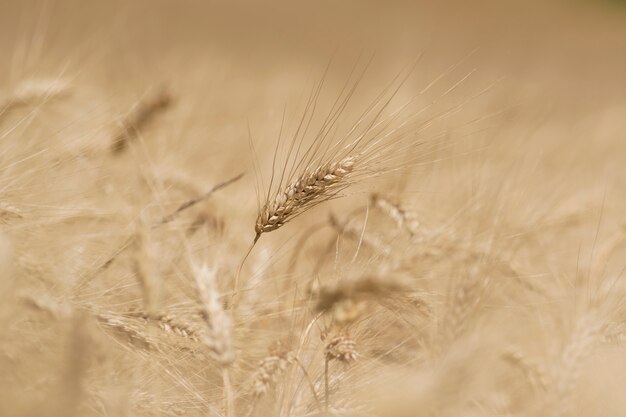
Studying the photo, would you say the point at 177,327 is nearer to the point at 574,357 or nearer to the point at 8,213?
the point at 8,213

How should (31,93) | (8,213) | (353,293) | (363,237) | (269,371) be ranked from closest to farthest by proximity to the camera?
(353,293) → (269,371) → (8,213) → (363,237) → (31,93)

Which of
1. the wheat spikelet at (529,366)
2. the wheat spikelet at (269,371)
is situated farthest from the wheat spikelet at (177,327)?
the wheat spikelet at (529,366)

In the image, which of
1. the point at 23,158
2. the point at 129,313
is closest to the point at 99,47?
the point at 23,158

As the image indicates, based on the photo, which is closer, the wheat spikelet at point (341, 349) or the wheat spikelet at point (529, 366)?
the wheat spikelet at point (341, 349)

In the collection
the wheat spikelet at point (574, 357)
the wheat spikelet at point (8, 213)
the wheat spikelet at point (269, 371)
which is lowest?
the wheat spikelet at point (574, 357)

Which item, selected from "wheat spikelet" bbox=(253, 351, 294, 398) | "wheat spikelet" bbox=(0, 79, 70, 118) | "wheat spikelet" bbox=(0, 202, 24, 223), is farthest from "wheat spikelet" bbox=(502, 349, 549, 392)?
"wheat spikelet" bbox=(0, 79, 70, 118)

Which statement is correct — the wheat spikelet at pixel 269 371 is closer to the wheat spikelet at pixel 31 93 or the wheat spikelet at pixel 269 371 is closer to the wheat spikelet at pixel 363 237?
the wheat spikelet at pixel 363 237

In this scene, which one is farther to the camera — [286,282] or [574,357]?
[286,282]

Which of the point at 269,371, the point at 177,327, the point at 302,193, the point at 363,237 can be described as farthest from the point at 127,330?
the point at 363,237

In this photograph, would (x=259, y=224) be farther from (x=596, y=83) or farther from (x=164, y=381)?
(x=596, y=83)

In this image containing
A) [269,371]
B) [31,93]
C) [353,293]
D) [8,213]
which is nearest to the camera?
[353,293]
